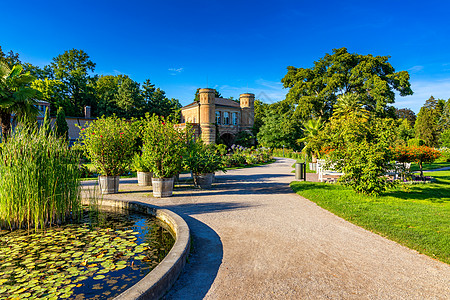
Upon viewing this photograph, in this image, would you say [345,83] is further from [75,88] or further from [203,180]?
[75,88]

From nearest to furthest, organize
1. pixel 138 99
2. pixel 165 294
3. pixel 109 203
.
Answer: pixel 165 294 < pixel 109 203 < pixel 138 99

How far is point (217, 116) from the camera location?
42.8 metres

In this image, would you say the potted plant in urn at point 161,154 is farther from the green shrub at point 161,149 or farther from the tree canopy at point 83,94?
the tree canopy at point 83,94

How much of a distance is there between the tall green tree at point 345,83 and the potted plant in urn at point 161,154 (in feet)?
75.5

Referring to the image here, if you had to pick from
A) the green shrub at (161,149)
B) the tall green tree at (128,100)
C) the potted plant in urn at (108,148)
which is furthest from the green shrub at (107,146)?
the tall green tree at (128,100)

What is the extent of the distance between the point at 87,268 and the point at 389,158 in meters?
8.36

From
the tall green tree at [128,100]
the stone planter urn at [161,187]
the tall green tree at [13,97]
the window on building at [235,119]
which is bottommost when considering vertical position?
the stone planter urn at [161,187]

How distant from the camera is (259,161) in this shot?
80.8 ft

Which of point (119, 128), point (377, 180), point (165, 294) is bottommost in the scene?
point (165, 294)

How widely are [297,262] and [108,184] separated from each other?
752 cm

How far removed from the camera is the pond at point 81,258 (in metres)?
3.19

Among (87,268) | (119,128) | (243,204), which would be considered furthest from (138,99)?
(87,268)

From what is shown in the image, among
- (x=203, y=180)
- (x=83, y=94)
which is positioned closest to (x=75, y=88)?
(x=83, y=94)

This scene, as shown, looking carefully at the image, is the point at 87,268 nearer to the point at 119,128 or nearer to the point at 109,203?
the point at 109,203
